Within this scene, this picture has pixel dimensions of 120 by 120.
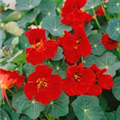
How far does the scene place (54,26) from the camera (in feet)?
5.59

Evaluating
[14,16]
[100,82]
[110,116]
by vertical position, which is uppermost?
[14,16]

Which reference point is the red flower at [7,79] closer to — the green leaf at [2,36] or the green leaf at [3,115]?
the green leaf at [3,115]

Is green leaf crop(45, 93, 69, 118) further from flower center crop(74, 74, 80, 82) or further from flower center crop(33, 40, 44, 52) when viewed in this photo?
flower center crop(33, 40, 44, 52)

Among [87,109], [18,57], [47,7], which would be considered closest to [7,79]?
[18,57]

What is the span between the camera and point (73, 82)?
4.69 ft

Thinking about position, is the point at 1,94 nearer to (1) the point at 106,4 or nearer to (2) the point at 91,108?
(2) the point at 91,108

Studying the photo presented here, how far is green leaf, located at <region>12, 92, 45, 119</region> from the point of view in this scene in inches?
56.7

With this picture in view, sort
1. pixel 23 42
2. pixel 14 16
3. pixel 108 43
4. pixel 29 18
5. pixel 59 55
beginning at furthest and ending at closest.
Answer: pixel 14 16 → pixel 29 18 → pixel 23 42 → pixel 108 43 → pixel 59 55

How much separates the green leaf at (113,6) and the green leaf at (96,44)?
0.12 m

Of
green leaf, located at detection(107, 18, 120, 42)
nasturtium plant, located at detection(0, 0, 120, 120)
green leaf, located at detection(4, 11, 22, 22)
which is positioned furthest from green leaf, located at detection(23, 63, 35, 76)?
green leaf, located at detection(4, 11, 22, 22)

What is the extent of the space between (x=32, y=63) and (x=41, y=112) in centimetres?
23

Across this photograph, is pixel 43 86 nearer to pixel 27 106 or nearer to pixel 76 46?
pixel 27 106

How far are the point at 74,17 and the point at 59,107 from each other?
1.37ft

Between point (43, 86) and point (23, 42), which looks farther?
point (23, 42)
